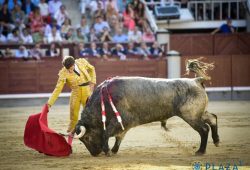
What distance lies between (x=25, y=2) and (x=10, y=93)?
7.80ft

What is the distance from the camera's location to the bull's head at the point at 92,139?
7.93 metres

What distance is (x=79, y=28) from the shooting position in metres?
16.2

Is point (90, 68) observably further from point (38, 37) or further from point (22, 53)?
point (38, 37)

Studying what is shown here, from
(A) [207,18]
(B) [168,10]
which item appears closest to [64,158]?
(B) [168,10]

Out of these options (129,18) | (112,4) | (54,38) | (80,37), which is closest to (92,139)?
(54,38)

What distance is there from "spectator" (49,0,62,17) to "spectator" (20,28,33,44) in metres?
1.17

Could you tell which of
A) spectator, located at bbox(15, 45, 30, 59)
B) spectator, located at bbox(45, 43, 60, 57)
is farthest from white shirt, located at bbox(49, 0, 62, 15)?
spectator, located at bbox(15, 45, 30, 59)

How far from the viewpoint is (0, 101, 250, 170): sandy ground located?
23.4 ft

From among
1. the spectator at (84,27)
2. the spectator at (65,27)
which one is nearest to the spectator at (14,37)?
the spectator at (65,27)

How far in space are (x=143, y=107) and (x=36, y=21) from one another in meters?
8.62

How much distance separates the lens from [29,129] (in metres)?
8.26

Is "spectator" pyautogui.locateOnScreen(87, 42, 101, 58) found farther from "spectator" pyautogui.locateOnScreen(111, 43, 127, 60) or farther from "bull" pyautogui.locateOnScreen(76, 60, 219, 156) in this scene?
"bull" pyautogui.locateOnScreen(76, 60, 219, 156)

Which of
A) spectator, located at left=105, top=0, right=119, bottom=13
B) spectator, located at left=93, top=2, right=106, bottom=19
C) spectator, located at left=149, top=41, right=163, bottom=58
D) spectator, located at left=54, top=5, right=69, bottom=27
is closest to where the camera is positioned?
spectator, located at left=54, top=5, right=69, bottom=27

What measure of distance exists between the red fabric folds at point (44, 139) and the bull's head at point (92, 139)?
227 mm
